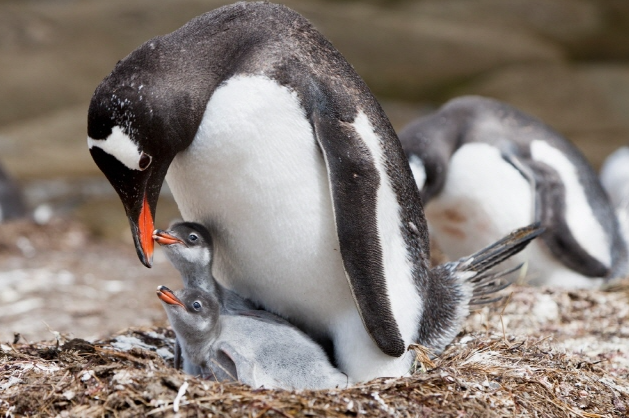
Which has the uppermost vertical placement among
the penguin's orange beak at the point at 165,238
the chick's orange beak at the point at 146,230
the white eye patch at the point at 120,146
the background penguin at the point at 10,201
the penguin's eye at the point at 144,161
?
the white eye patch at the point at 120,146

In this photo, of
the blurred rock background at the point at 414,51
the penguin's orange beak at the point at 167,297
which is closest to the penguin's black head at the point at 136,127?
the penguin's orange beak at the point at 167,297

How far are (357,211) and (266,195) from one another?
0.30 m

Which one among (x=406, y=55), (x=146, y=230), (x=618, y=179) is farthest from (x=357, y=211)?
(x=406, y=55)

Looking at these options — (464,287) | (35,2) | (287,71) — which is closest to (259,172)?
(287,71)

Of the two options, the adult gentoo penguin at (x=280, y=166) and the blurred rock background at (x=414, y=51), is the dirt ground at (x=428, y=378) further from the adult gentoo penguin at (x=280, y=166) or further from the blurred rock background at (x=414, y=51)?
the blurred rock background at (x=414, y=51)

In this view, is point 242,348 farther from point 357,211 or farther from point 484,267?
point 484,267

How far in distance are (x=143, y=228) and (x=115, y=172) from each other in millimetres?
219

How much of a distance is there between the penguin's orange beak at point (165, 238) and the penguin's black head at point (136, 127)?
0.21 metres

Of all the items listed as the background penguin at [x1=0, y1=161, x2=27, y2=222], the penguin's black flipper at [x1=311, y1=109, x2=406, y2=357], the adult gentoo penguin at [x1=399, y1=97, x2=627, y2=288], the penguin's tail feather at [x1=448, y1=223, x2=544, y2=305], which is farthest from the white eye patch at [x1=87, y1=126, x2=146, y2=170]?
the background penguin at [x1=0, y1=161, x2=27, y2=222]

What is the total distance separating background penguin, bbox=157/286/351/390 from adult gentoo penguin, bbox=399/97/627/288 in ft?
6.24

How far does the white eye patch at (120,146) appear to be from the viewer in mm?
2496

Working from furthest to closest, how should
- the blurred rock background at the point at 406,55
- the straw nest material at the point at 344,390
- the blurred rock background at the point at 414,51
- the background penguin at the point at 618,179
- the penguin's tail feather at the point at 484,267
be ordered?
the blurred rock background at the point at 414,51, the blurred rock background at the point at 406,55, the background penguin at the point at 618,179, the penguin's tail feather at the point at 484,267, the straw nest material at the point at 344,390

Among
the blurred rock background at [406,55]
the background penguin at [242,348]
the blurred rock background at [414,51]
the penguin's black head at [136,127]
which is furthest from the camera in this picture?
the blurred rock background at [414,51]

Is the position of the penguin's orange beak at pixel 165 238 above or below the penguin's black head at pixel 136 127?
below
